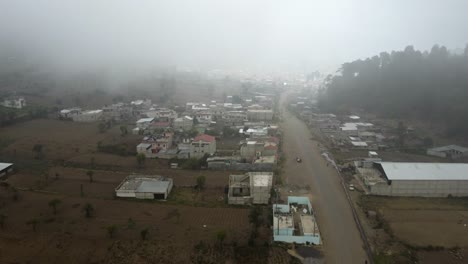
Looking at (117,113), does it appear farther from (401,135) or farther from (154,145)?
(401,135)

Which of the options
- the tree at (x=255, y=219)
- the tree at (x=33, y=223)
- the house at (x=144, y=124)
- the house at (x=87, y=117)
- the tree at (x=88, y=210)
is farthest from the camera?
the house at (x=87, y=117)

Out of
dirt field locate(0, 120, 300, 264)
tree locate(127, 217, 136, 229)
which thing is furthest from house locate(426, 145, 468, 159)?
tree locate(127, 217, 136, 229)

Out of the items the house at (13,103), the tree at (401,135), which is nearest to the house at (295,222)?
the tree at (401,135)

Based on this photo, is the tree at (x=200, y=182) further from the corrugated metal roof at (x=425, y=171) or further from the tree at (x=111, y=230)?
the corrugated metal roof at (x=425, y=171)

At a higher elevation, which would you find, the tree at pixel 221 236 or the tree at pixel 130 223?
the tree at pixel 221 236

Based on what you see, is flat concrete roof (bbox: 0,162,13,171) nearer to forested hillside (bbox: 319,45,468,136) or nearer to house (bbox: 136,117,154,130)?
house (bbox: 136,117,154,130)

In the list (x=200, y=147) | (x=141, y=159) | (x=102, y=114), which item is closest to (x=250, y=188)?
(x=200, y=147)

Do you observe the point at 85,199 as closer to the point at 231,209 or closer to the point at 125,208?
the point at 125,208
